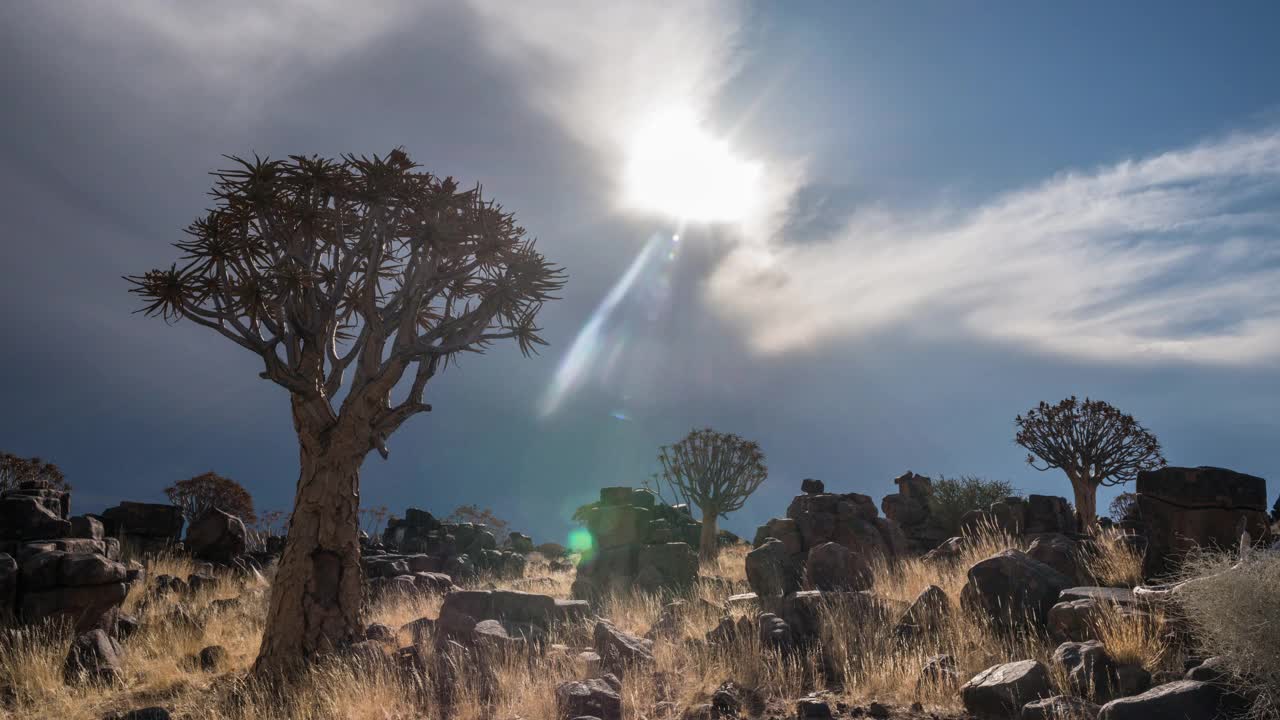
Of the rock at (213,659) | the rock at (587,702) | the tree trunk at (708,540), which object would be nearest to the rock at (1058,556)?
the rock at (587,702)

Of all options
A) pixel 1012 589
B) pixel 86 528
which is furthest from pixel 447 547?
pixel 1012 589

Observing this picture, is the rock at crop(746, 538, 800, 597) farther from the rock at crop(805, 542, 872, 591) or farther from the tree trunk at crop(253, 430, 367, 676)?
the tree trunk at crop(253, 430, 367, 676)

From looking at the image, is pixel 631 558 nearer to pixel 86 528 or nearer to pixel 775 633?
pixel 775 633

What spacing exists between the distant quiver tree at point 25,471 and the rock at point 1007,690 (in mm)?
33171

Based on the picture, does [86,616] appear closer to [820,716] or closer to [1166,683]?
[820,716]

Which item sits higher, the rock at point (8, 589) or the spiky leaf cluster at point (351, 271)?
the spiky leaf cluster at point (351, 271)

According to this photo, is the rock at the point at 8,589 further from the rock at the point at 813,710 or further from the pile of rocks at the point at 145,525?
the rock at the point at 813,710

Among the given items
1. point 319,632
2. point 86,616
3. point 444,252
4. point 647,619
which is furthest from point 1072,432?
point 86,616

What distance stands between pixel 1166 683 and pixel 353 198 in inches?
442

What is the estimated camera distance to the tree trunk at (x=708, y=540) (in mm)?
22672

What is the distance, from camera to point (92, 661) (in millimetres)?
9422

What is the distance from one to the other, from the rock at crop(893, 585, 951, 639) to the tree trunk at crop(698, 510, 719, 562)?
13.5 metres

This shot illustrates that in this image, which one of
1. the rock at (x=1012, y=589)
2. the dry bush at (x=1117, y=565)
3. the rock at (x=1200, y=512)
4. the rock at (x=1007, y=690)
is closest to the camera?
the rock at (x=1007, y=690)

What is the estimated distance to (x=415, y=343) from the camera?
10594 millimetres
